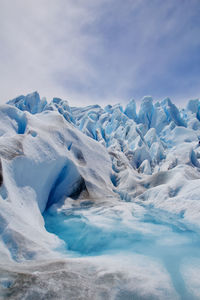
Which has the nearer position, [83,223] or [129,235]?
[129,235]

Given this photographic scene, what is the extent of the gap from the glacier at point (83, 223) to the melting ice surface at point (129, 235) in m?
0.03

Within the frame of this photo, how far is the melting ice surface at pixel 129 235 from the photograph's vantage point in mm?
4547

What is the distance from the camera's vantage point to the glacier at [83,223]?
9.51 ft

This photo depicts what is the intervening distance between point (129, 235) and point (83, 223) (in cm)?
186

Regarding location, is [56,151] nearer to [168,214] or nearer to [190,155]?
[168,214]

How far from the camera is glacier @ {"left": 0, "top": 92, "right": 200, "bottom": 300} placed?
2898mm

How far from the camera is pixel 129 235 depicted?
20.0 feet

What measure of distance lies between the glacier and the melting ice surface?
3cm

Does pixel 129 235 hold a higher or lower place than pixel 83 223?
higher

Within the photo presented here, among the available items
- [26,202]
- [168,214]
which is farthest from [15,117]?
[168,214]

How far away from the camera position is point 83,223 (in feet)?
23.2

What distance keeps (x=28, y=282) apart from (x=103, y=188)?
8.36 m

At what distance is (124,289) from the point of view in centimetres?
285

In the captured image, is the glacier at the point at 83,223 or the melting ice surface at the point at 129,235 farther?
the melting ice surface at the point at 129,235
